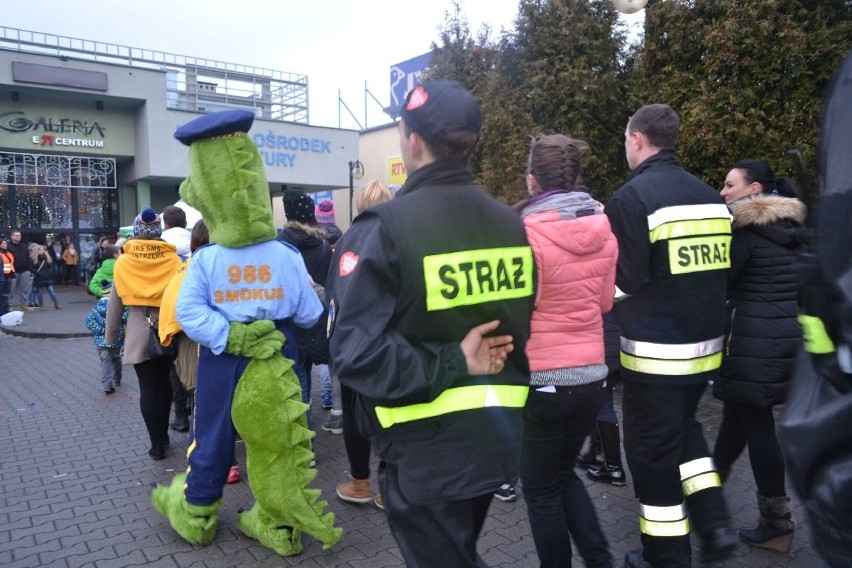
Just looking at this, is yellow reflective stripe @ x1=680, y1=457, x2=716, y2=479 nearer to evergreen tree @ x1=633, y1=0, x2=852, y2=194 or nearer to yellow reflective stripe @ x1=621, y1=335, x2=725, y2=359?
yellow reflective stripe @ x1=621, y1=335, x2=725, y2=359

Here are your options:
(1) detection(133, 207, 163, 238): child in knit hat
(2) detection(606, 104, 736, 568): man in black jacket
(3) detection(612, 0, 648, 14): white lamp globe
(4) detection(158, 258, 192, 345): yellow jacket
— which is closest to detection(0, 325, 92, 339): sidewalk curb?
(1) detection(133, 207, 163, 238): child in knit hat

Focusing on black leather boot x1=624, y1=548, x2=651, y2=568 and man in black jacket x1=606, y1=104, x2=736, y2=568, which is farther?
black leather boot x1=624, y1=548, x2=651, y2=568

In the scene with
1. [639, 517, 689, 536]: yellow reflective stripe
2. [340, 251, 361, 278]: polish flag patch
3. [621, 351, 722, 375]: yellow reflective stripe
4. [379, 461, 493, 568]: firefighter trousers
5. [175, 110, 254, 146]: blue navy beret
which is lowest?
[639, 517, 689, 536]: yellow reflective stripe

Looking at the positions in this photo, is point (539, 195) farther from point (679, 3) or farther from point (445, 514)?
point (679, 3)

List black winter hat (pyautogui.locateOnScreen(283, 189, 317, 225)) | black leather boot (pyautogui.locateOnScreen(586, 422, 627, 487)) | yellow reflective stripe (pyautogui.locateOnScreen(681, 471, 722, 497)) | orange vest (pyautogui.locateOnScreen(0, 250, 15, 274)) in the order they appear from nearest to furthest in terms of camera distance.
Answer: yellow reflective stripe (pyautogui.locateOnScreen(681, 471, 722, 497)) → black leather boot (pyautogui.locateOnScreen(586, 422, 627, 487)) → black winter hat (pyautogui.locateOnScreen(283, 189, 317, 225)) → orange vest (pyautogui.locateOnScreen(0, 250, 15, 274))

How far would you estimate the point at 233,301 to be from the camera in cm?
363

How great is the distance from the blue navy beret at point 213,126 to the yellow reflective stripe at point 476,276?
198 cm

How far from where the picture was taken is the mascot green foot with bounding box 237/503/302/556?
3584 mm

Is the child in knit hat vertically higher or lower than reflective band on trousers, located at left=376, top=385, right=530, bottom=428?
higher

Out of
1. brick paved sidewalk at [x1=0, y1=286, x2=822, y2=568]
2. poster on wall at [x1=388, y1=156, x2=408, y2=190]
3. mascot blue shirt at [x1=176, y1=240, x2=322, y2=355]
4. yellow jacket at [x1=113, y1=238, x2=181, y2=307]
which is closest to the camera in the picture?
mascot blue shirt at [x1=176, y1=240, x2=322, y2=355]

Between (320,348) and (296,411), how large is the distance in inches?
62.3

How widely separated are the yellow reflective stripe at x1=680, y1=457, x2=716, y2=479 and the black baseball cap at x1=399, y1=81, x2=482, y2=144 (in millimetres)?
2009

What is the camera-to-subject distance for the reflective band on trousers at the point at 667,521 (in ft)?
9.93

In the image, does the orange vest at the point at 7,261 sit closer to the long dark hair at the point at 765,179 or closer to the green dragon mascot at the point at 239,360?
the green dragon mascot at the point at 239,360
